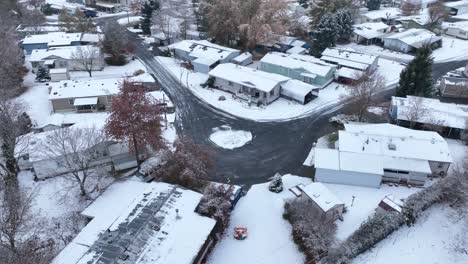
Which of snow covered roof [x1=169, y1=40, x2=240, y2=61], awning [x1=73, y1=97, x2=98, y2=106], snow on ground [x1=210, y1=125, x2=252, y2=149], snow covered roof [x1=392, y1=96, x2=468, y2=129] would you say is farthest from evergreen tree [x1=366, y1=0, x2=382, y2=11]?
awning [x1=73, y1=97, x2=98, y2=106]

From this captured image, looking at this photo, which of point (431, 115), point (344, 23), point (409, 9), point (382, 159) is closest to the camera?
point (382, 159)

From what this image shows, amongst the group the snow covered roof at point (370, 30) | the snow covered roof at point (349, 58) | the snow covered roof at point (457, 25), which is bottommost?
the snow covered roof at point (349, 58)

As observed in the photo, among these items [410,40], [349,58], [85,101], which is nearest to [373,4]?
[410,40]

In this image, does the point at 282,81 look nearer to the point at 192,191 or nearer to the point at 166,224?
the point at 192,191

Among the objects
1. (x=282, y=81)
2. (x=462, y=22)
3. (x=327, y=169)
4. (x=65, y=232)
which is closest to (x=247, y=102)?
(x=282, y=81)

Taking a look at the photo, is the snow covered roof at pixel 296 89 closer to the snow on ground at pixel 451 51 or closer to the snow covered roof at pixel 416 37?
the snow covered roof at pixel 416 37

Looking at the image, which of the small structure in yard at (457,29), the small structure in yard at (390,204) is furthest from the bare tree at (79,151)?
the small structure in yard at (457,29)

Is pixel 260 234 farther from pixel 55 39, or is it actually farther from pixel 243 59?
pixel 55 39
